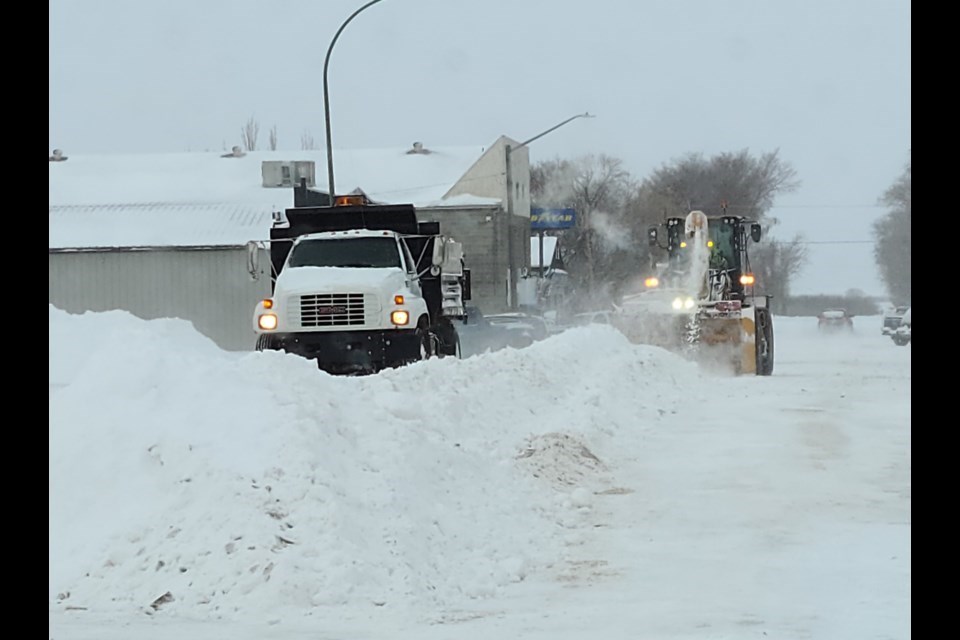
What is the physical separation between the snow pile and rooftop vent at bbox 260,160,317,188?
45236mm

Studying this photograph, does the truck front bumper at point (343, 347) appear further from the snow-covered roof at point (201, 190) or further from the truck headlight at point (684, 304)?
the snow-covered roof at point (201, 190)

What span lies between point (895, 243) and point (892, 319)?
34231 millimetres

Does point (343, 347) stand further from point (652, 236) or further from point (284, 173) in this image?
point (284, 173)

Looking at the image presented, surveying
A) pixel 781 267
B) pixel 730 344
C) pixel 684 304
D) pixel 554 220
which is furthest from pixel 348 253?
pixel 781 267

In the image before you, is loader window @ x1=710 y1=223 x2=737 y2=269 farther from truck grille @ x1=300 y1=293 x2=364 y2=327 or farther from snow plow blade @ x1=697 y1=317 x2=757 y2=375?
truck grille @ x1=300 y1=293 x2=364 y2=327

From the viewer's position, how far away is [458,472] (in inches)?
437

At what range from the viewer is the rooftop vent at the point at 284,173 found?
190 ft

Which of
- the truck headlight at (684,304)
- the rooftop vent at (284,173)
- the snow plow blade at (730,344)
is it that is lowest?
the snow plow blade at (730,344)

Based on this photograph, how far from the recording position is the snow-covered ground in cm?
766

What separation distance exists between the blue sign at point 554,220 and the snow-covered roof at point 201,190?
5.55m

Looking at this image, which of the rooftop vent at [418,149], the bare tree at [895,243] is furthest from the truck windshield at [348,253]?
the bare tree at [895,243]

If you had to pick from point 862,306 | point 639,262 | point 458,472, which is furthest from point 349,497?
point 862,306

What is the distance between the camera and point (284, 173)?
58031mm
